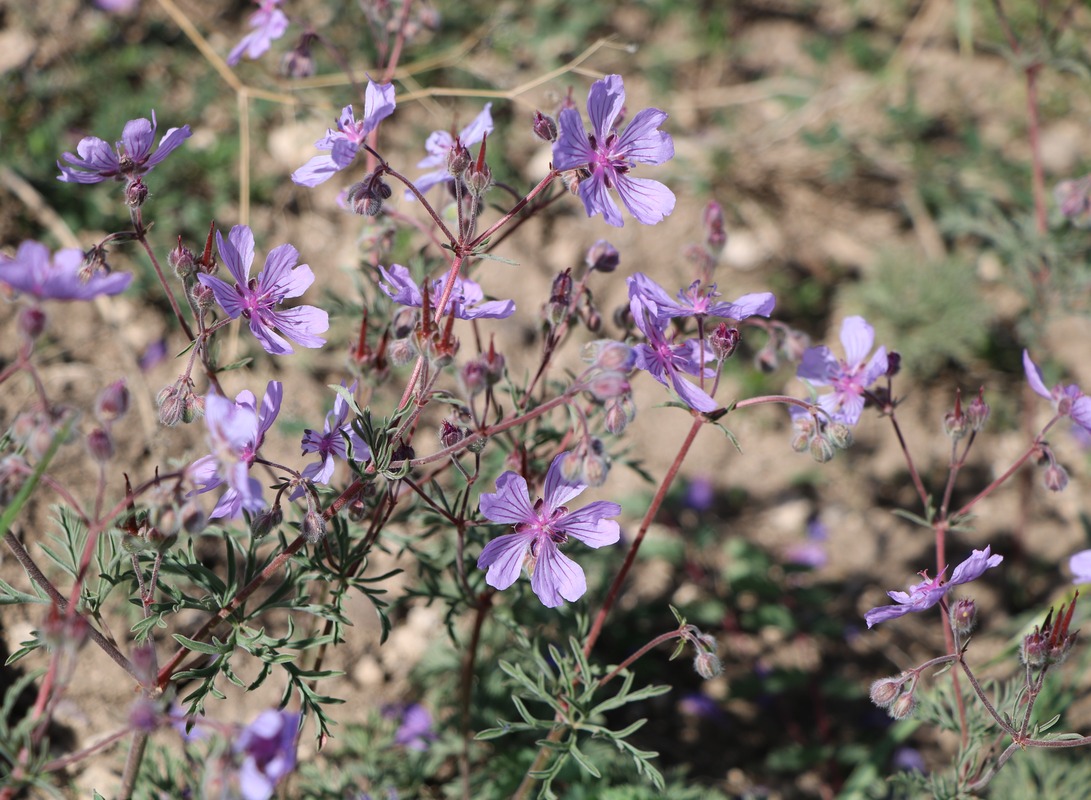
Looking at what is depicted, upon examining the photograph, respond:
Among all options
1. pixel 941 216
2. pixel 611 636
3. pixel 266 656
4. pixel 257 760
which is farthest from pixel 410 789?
pixel 941 216

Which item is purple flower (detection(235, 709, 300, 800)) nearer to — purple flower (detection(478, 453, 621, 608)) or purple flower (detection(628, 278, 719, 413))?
purple flower (detection(478, 453, 621, 608))

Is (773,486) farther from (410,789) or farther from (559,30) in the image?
(559,30)

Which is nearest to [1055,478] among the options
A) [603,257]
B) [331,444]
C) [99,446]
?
[603,257]

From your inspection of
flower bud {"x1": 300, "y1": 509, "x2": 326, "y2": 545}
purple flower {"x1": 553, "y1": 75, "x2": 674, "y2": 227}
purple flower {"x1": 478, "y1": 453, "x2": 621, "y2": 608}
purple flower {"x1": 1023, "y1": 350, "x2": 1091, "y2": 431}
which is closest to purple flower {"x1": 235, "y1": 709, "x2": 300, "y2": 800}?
flower bud {"x1": 300, "y1": 509, "x2": 326, "y2": 545}

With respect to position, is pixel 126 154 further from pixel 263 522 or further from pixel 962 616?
pixel 962 616

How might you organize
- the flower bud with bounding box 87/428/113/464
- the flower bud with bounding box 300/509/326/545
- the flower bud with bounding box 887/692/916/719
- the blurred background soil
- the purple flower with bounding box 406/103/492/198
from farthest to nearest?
the blurred background soil, the purple flower with bounding box 406/103/492/198, the flower bud with bounding box 887/692/916/719, the flower bud with bounding box 300/509/326/545, the flower bud with bounding box 87/428/113/464

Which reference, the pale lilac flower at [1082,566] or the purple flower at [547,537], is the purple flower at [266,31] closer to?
the purple flower at [547,537]
